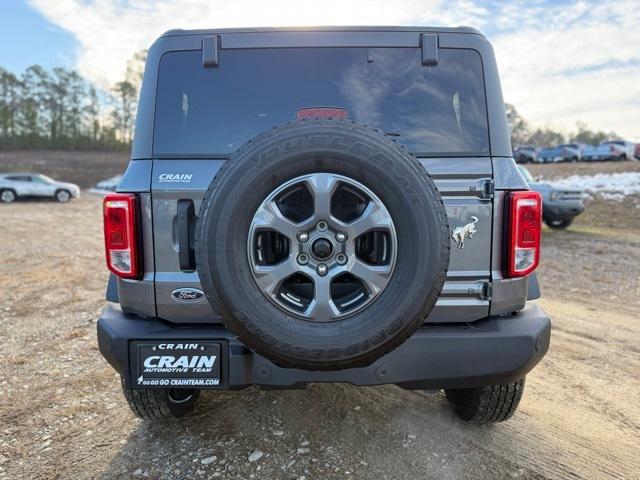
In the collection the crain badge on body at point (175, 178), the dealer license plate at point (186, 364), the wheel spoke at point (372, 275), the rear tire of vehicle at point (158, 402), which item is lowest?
the rear tire of vehicle at point (158, 402)

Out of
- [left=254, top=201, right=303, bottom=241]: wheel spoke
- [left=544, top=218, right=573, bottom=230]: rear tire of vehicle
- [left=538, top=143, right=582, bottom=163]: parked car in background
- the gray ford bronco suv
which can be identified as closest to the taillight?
the gray ford bronco suv

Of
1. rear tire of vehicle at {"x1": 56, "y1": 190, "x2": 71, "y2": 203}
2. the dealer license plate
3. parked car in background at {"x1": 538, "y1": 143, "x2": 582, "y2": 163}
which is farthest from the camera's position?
parked car in background at {"x1": 538, "y1": 143, "x2": 582, "y2": 163}

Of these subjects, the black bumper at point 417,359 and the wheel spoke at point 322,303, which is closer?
the wheel spoke at point 322,303

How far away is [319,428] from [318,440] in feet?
0.38

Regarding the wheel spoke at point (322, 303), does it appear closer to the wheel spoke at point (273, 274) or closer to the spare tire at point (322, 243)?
the spare tire at point (322, 243)

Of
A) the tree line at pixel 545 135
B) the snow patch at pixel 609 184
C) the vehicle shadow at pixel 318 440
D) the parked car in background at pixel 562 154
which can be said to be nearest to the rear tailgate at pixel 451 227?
the vehicle shadow at pixel 318 440

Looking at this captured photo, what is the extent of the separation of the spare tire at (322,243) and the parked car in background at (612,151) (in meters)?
36.2

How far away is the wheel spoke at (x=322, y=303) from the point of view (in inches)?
75.3

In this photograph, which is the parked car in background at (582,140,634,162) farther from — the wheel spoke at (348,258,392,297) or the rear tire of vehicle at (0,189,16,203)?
the wheel spoke at (348,258,392,297)

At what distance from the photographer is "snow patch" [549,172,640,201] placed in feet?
52.6

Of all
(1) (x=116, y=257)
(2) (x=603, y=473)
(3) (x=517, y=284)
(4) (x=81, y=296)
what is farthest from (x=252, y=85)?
(4) (x=81, y=296)

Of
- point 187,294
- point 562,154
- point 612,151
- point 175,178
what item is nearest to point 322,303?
point 187,294

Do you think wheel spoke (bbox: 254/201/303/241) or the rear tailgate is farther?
the rear tailgate

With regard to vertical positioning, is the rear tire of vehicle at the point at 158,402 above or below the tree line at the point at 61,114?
below
